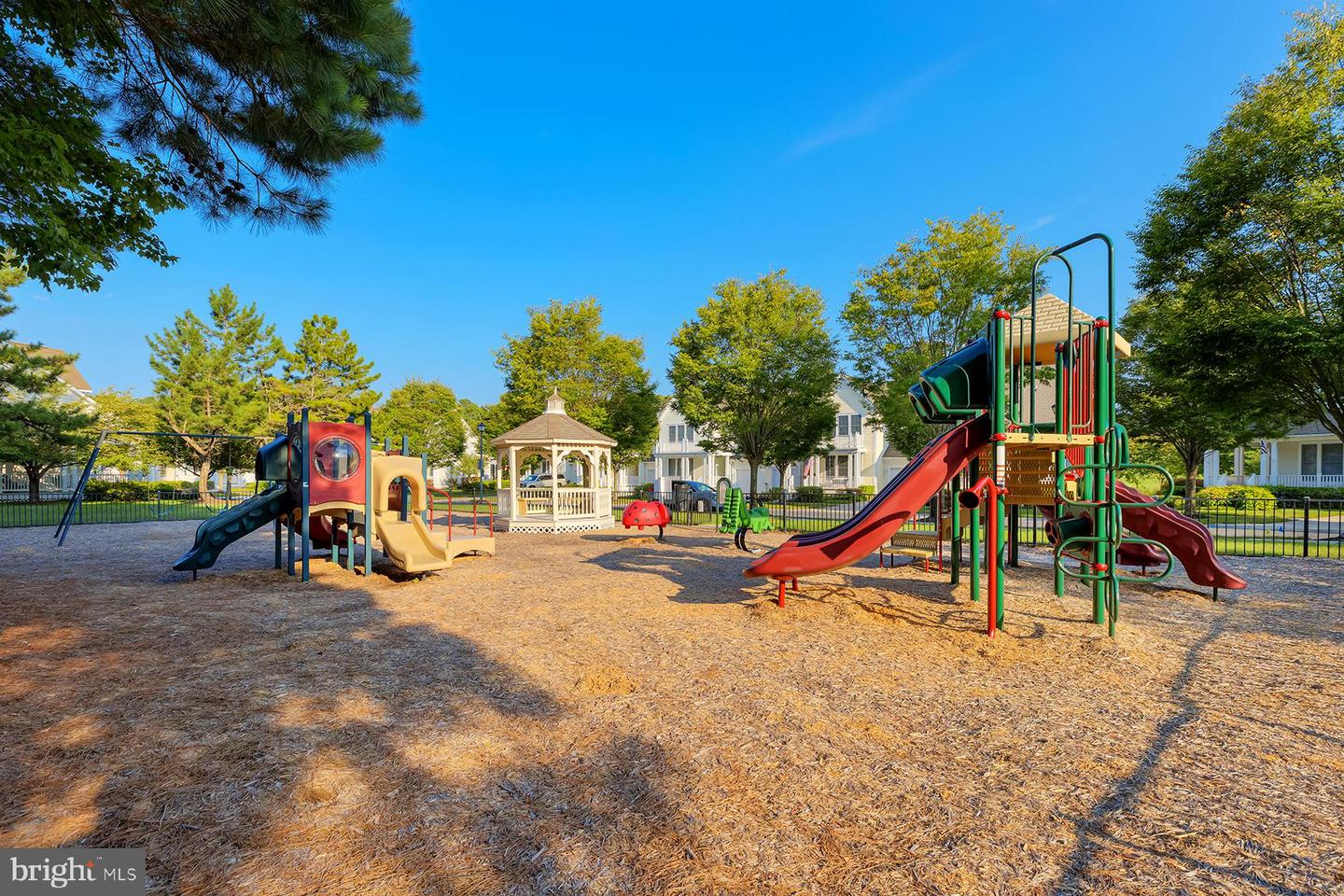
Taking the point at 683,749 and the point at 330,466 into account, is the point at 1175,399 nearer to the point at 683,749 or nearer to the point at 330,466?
the point at 683,749

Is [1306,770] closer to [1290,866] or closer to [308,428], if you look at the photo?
[1290,866]

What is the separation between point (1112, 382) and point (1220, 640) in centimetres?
292

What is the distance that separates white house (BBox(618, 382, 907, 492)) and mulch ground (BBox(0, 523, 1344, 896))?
33853mm

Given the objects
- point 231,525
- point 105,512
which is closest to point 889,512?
point 231,525

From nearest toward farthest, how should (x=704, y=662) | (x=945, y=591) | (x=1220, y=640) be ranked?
1. (x=704, y=662)
2. (x=1220, y=640)
3. (x=945, y=591)

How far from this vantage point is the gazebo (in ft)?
63.7

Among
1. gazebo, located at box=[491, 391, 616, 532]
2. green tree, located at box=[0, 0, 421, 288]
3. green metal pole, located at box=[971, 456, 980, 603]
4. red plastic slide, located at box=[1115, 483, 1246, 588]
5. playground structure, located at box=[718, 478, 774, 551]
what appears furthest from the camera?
gazebo, located at box=[491, 391, 616, 532]

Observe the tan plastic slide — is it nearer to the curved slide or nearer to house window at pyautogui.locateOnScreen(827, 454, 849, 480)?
the curved slide

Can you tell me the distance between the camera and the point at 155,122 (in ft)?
21.9

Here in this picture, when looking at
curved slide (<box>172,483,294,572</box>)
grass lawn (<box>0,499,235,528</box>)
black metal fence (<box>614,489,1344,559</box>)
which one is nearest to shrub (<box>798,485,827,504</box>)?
black metal fence (<box>614,489,1344,559</box>)

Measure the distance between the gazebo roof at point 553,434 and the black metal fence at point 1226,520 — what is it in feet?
13.9

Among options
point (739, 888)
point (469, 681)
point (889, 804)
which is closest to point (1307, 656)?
point (889, 804)

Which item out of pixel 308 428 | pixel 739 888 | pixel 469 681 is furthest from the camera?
pixel 308 428

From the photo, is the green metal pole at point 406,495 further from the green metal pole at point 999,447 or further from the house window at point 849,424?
the house window at point 849,424
